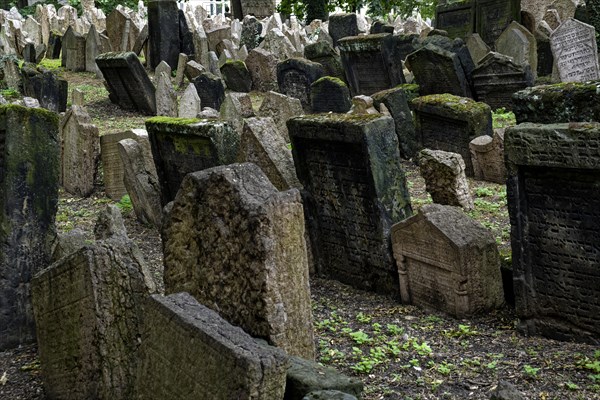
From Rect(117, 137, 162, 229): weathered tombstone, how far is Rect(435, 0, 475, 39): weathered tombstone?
39.5 feet

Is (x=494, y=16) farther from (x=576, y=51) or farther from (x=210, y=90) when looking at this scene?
(x=576, y=51)

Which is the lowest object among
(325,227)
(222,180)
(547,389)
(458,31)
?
(547,389)

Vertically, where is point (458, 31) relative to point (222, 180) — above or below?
above

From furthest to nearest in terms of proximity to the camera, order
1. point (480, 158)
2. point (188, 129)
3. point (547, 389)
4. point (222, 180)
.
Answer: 1. point (480, 158)
2. point (188, 129)
3. point (547, 389)
4. point (222, 180)

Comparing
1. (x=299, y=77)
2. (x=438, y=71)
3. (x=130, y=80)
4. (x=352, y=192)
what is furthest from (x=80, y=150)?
(x=299, y=77)

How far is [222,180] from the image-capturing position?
16.2 ft

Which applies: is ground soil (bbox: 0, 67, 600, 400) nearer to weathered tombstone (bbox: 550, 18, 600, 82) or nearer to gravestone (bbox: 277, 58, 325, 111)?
weathered tombstone (bbox: 550, 18, 600, 82)

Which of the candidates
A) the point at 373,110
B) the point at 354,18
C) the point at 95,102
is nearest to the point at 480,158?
the point at 373,110

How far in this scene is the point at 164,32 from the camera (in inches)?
811

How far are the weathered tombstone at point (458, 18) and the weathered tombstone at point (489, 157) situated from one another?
33.0ft

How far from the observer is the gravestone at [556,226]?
573 cm

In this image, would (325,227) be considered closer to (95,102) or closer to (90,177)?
(90,177)

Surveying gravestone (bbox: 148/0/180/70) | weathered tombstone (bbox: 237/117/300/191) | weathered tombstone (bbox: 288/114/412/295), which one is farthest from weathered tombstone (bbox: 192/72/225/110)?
weathered tombstone (bbox: 288/114/412/295)

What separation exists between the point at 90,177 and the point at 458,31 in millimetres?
12044
